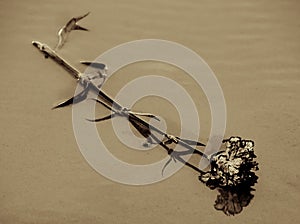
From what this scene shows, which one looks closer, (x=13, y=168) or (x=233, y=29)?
(x=13, y=168)

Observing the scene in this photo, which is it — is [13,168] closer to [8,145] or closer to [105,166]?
[8,145]

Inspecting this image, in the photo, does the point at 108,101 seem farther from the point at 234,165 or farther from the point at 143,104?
the point at 234,165

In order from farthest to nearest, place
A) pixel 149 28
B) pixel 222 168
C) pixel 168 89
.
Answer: pixel 149 28, pixel 168 89, pixel 222 168

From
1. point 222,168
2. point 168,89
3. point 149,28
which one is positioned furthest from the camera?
point 149,28

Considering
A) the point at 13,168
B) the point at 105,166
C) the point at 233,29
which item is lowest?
the point at 13,168

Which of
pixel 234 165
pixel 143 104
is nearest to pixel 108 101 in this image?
pixel 143 104

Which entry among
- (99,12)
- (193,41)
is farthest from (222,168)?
(99,12)

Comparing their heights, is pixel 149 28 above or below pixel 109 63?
above

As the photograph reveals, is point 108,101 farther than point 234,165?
Yes
